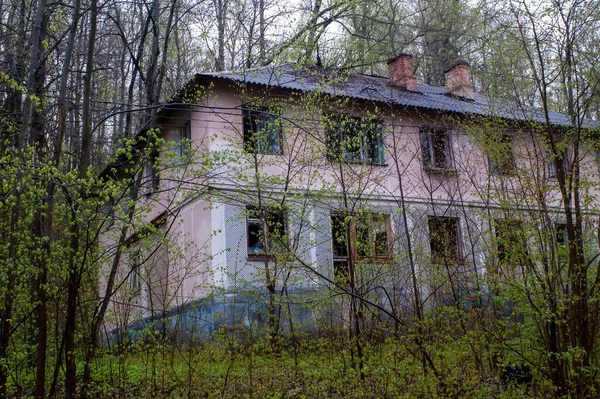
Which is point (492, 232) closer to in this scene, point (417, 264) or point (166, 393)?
point (417, 264)

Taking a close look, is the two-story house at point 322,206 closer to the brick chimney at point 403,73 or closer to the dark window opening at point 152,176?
the dark window opening at point 152,176

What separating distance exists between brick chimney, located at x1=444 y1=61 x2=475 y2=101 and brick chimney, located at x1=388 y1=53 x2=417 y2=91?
155 cm

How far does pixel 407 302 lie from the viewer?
9.59m

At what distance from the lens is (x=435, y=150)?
1437cm

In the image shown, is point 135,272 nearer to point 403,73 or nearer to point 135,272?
point 135,272

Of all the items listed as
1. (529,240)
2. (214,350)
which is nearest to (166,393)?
(214,350)

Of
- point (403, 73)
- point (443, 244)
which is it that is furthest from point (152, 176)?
point (403, 73)

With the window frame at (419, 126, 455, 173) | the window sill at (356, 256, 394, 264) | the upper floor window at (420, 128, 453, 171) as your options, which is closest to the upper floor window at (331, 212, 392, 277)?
the window sill at (356, 256, 394, 264)

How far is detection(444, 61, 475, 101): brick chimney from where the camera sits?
59.3 ft

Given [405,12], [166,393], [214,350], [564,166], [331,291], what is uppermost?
[405,12]

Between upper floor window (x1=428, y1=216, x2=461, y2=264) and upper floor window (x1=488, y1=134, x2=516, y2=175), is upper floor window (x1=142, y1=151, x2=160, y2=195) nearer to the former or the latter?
upper floor window (x1=488, y1=134, x2=516, y2=175)

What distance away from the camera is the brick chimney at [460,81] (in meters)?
18.1

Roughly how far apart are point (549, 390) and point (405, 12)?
737 inches

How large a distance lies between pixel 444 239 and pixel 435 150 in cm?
442
